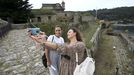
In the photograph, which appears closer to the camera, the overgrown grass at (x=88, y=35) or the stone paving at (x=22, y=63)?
the stone paving at (x=22, y=63)

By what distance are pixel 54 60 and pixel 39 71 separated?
3.11 metres

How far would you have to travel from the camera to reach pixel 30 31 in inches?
219

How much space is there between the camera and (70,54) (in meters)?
5.21

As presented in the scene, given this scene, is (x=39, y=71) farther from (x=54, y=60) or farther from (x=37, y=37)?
(x=37, y=37)

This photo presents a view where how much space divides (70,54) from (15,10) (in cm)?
3428

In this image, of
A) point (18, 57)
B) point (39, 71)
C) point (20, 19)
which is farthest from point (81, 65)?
point (20, 19)

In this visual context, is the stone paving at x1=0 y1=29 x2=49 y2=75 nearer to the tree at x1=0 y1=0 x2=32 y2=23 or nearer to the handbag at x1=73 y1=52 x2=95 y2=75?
the handbag at x1=73 y1=52 x2=95 y2=75

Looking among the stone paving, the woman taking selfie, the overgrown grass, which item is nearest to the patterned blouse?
the woman taking selfie

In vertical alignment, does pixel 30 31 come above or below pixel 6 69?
above

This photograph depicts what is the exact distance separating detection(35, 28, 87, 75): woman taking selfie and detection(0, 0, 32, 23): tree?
32732 millimetres

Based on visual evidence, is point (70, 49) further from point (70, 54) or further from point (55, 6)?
point (55, 6)

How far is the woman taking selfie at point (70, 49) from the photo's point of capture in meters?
5.10

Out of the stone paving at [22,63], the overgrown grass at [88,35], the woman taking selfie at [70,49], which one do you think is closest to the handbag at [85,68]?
the woman taking selfie at [70,49]

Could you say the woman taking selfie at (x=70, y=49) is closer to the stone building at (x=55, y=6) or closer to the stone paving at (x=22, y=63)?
the stone paving at (x=22, y=63)
